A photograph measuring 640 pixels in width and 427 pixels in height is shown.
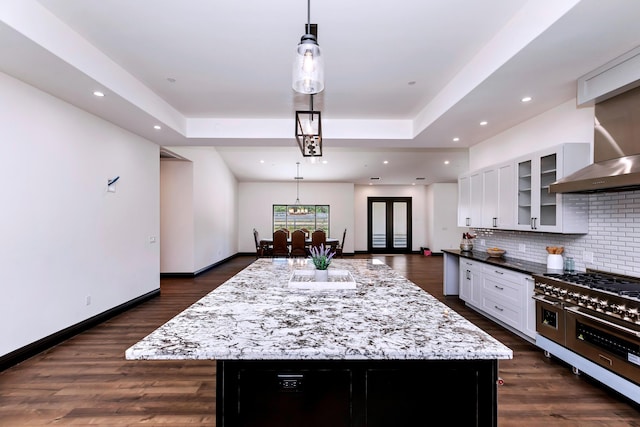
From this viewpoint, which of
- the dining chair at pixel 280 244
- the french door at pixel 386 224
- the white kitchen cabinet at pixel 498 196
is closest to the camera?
the white kitchen cabinet at pixel 498 196

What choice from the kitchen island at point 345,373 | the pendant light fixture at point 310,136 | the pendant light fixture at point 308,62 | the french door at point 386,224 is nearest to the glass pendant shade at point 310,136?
the pendant light fixture at point 310,136

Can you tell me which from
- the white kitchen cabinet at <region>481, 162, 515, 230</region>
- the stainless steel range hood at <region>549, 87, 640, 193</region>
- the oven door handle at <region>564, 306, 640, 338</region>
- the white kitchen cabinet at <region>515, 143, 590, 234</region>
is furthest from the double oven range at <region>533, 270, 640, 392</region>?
the white kitchen cabinet at <region>481, 162, 515, 230</region>

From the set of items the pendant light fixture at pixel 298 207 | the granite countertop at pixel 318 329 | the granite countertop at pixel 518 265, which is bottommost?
the granite countertop at pixel 518 265

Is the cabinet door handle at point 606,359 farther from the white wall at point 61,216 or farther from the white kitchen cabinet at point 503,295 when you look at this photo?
the white wall at point 61,216

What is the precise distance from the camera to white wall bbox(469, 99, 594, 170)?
3.19 metres

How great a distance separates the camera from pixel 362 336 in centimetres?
131

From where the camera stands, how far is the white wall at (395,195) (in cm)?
1138

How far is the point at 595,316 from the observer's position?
239 cm

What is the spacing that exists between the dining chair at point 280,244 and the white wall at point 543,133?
4538 mm

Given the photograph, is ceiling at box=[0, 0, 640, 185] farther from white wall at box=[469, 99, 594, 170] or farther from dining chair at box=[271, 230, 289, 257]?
dining chair at box=[271, 230, 289, 257]

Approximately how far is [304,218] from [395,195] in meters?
3.53

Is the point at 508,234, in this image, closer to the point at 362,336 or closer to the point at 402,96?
the point at 402,96

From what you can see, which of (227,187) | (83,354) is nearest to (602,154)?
(83,354)

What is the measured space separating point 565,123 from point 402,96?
1.80 metres
